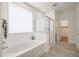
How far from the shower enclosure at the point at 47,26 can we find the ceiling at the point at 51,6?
7.2 inches

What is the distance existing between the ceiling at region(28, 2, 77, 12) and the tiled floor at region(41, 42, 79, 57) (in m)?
0.69

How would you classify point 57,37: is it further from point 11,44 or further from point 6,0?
point 6,0

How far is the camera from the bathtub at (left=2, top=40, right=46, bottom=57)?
1.84 metres

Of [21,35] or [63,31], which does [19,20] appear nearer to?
[21,35]

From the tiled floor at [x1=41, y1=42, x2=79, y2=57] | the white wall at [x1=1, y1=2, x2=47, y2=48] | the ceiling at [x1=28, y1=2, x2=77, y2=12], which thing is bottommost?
the tiled floor at [x1=41, y1=42, x2=79, y2=57]

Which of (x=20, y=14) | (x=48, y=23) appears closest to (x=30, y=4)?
(x=20, y=14)

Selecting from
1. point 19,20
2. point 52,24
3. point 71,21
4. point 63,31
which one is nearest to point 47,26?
point 52,24

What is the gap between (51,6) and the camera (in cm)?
198

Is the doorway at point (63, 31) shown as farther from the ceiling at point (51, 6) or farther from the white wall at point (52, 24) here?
the ceiling at point (51, 6)

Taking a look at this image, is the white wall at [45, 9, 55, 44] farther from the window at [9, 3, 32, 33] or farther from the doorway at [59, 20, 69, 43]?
the window at [9, 3, 32, 33]

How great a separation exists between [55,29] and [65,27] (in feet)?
0.64

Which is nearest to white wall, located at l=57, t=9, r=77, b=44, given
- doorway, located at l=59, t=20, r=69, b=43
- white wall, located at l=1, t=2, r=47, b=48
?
doorway, located at l=59, t=20, r=69, b=43

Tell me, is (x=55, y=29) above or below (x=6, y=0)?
below

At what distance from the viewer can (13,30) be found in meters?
2.06
